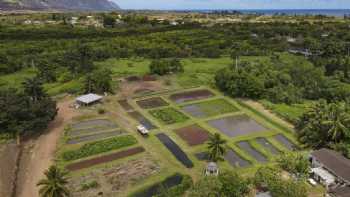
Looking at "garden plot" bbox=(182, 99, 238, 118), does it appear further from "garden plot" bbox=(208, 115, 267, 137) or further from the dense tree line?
the dense tree line

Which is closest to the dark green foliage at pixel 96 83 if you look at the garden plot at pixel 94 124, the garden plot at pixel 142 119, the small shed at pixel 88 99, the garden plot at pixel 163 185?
the small shed at pixel 88 99

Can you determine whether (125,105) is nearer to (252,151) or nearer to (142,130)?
(142,130)

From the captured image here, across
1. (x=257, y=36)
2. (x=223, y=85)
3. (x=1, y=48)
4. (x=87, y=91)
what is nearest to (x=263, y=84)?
(x=223, y=85)

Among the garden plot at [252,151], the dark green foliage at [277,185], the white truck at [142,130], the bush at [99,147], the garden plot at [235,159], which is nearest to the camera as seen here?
the dark green foliage at [277,185]

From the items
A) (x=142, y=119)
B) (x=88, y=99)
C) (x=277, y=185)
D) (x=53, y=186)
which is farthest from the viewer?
(x=88, y=99)

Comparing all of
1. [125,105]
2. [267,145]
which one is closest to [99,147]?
[125,105]

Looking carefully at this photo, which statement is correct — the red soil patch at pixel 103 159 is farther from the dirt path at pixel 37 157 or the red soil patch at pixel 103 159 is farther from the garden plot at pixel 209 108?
the garden plot at pixel 209 108

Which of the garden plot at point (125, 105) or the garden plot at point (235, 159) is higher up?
the garden plot at point (125, 105)

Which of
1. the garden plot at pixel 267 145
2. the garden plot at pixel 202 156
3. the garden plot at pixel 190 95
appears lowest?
the garden plot at pixel 202 156
